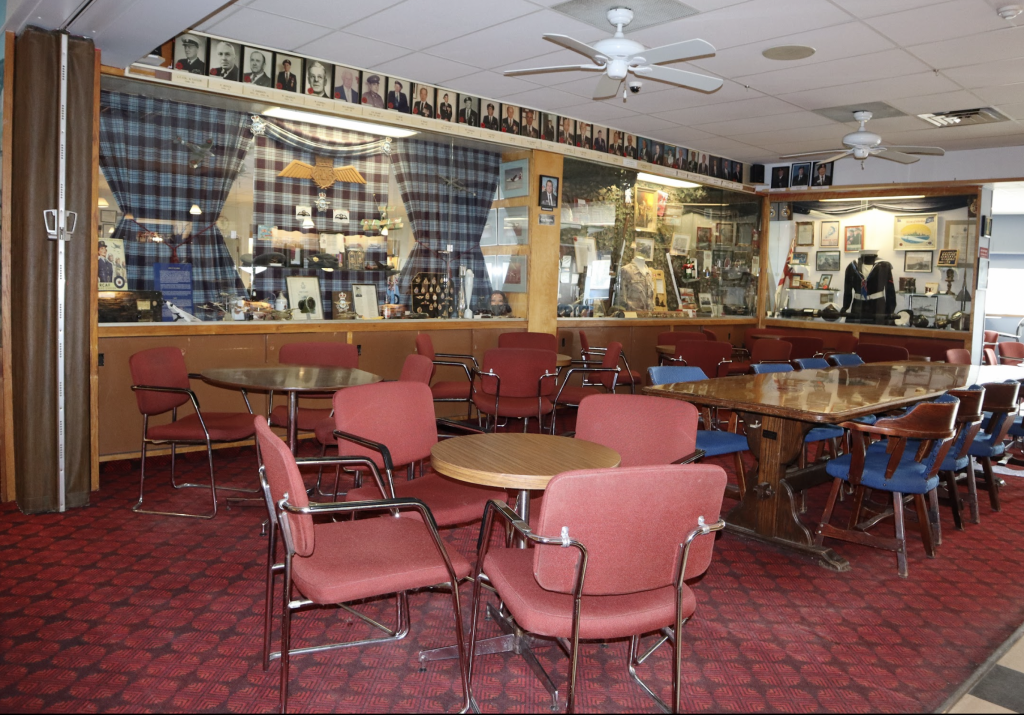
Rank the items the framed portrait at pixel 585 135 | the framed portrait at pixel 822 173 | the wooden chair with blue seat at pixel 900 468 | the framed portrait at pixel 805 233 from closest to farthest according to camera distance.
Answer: the wooden chair with blue seat at pixel 900 468, the framed portrait at pixel 585 135, the framed portrait at pixel 822 173, the framed portrait at pixel 805 233

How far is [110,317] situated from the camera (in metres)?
5.52

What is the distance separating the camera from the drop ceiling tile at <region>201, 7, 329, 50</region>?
5293 millimetres

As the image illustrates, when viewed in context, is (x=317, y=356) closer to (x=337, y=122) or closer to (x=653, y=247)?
(x=337, y=122)

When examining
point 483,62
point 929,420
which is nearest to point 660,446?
point 929,420

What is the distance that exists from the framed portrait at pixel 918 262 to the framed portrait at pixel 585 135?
15.1 feet

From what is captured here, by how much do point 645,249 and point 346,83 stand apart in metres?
4.45

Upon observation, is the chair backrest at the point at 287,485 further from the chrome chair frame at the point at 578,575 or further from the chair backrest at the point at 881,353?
the chair backrest at the point at 881,353

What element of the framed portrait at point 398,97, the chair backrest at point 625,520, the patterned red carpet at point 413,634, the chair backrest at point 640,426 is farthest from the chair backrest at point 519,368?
the chair backrest at point 625,520

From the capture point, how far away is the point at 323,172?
6777mm

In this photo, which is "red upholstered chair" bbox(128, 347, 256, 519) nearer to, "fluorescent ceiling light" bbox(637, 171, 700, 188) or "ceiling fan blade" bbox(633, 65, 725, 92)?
"ceiling fan blade" bbox(633, 65, 725, 92)

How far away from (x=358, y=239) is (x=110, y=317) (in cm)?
231

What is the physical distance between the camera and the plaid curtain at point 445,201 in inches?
290

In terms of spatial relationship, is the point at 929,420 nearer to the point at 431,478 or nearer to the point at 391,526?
the point at 431,478

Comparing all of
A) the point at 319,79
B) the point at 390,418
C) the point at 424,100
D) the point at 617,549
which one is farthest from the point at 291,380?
the point at 424,100
